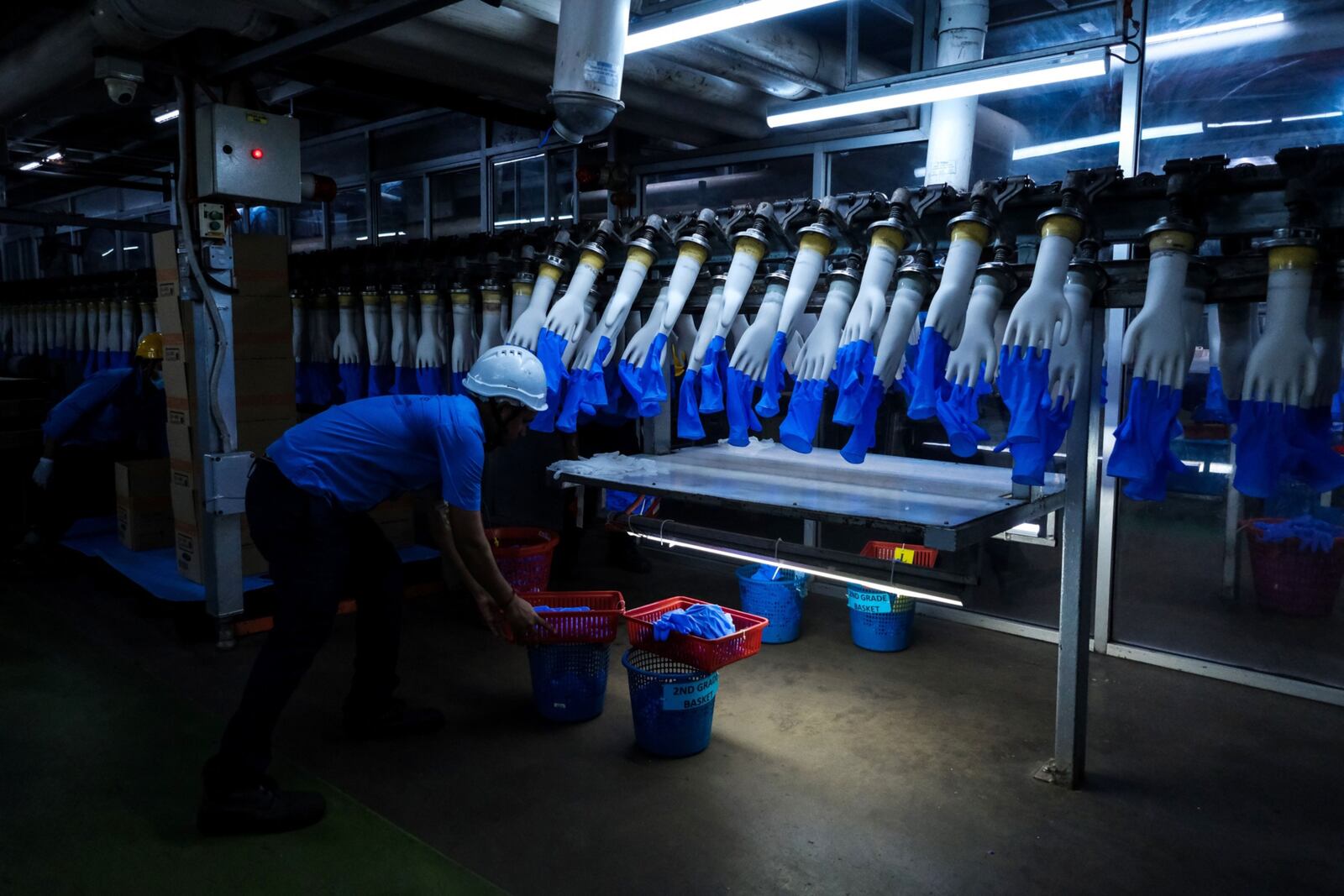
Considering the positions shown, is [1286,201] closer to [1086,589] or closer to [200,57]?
[1086,589]

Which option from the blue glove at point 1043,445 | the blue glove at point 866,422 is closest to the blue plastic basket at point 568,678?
the blue glove at point 866,422

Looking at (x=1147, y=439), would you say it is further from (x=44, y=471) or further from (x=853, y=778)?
(x=44, y=471)

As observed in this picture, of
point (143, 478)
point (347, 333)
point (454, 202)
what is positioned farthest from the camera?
point (454, 202)

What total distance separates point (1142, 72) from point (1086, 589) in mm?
2271

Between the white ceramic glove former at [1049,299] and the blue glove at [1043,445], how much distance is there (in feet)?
0.57

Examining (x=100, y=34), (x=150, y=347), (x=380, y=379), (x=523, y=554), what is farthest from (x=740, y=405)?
(x=150, y=347)

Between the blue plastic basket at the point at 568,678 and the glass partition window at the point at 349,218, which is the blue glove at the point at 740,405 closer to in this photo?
the blue plastic basket at the point at 568,678

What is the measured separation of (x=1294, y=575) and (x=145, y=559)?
5.52 meters

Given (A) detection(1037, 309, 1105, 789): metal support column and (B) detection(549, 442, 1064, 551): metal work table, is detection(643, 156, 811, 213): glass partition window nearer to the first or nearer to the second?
(B) detection(549, 442, 1064, 551): metal work table

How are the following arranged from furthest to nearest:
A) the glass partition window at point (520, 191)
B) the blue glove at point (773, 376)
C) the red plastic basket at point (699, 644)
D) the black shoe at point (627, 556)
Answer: the glass partition window at point (520, 191), the black shoe at point (627, 556), the red plastic basket at point (699, 644), the blue glove at point (773, 376)

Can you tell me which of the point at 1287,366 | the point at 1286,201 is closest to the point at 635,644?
the point at 1287,366

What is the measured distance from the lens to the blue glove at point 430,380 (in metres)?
4.19

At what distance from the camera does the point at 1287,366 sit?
2.13 meters

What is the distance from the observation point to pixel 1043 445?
2422 mm
